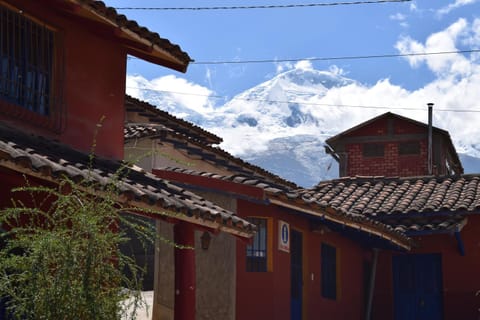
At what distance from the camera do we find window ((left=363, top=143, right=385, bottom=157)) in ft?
129

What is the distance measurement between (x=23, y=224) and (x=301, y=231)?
851 centimetres

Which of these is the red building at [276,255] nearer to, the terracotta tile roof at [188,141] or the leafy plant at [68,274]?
the terracotta tile roof at [188,141]

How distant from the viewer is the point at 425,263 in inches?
851

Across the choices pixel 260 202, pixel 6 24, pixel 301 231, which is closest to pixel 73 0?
pixel 6 24

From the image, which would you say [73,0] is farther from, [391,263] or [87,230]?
[391,263]

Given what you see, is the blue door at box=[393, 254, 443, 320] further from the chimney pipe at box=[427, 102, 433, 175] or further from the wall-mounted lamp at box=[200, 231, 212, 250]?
the chimney pipe at box=[427, 102, 433, 175]

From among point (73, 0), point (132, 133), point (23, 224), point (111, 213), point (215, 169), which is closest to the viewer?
point (111, 213)

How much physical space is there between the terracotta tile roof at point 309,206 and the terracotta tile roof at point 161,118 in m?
8.45

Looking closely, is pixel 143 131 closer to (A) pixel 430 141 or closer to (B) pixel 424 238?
(B) pixel 424 238

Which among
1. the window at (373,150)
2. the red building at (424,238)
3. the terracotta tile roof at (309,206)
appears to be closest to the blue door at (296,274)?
the terracotta tile roof at (309,206)

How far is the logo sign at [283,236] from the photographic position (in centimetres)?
1695

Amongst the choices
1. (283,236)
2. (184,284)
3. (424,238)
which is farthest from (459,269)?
(184,284)

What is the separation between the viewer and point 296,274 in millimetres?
17938

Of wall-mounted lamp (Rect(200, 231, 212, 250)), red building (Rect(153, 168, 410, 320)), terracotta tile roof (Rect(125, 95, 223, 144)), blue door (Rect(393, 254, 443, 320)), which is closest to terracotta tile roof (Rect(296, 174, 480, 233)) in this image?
red building (Rect(153, 168, 410, 320))
